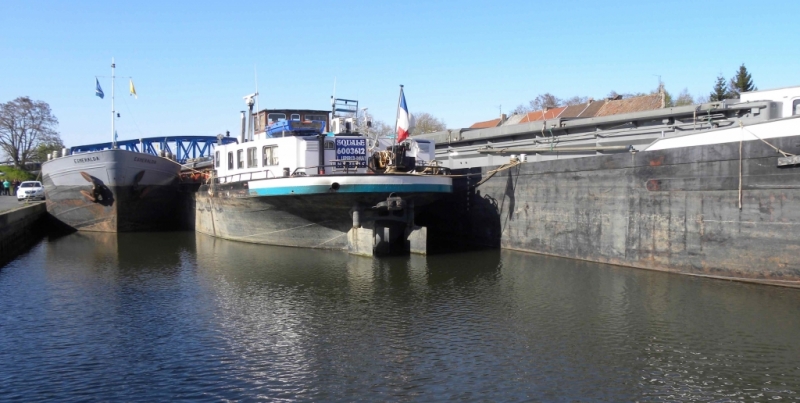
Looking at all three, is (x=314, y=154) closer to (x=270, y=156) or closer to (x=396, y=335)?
(x=270, y=156)

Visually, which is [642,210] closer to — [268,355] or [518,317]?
[518,317]

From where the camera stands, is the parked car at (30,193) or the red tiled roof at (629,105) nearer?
the parked car at (30,193)

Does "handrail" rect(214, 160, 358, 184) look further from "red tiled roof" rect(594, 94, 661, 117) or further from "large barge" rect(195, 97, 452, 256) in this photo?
"red tiled roof" rect(594, 94, 661, 117)

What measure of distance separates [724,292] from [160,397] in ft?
37.1

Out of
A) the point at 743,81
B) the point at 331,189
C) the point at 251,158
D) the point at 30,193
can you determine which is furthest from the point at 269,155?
the point at 743,81

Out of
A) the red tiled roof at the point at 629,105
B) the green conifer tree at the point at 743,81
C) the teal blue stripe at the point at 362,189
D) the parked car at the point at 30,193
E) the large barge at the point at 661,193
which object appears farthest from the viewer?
the green conifer tree at the point at 743,81

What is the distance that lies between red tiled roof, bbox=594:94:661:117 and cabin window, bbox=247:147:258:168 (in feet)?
77.6

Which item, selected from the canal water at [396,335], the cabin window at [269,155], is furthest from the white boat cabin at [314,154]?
the canal water at [396,335]

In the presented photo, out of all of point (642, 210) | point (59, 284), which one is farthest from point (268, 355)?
point (642, 210)

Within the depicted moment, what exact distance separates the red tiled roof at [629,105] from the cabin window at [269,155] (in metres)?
23.6

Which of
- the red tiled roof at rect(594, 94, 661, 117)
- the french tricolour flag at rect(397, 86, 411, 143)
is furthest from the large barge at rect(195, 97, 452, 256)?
the red tiled roof at rect(594, 94, 661, 117)

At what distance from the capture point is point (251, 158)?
22.0 meters

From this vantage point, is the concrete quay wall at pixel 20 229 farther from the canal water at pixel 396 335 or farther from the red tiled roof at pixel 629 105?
the red tiled roof at pixel 629 105

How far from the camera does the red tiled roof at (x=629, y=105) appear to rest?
36.3 metres
